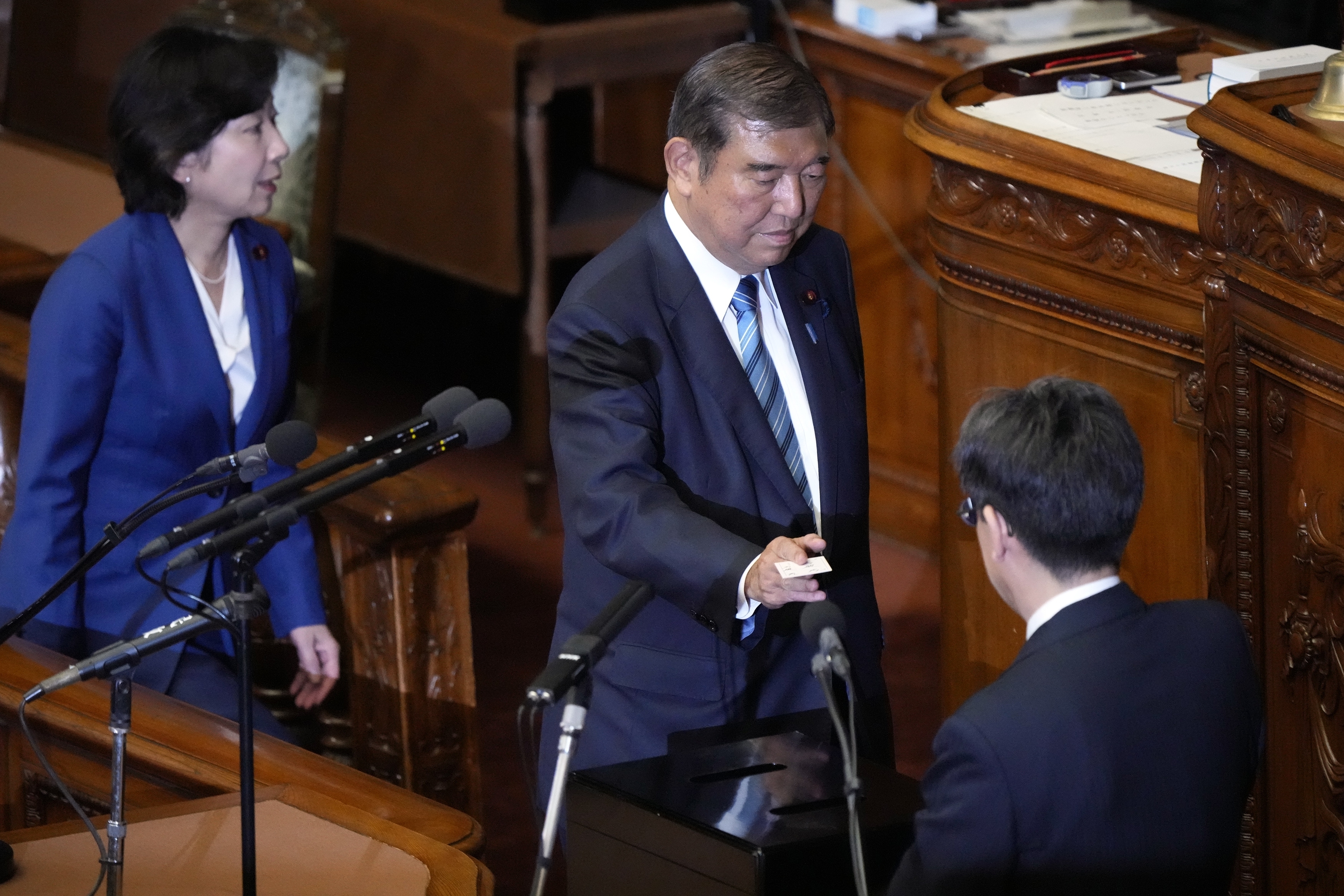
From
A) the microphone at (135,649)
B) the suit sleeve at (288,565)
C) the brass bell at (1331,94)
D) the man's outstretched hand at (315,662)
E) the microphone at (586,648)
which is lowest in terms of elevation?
the man's outstretched hand at (315,662)

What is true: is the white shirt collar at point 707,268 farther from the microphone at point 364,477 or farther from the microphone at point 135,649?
the microphone at point 135,649

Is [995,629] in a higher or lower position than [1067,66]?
lower

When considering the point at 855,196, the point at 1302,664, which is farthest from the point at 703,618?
the point at 855,196

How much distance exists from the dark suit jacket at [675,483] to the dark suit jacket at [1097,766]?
521mm

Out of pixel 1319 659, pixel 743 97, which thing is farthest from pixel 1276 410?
pixel 743 97

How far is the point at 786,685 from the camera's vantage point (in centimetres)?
248

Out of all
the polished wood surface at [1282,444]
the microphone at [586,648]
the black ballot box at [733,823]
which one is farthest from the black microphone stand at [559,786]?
the polished wood surface at [1282,444]

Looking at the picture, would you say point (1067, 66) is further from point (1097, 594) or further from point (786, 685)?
point (1097, 594)

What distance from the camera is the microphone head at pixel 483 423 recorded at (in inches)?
79.5

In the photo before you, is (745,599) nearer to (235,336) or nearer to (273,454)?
(273,454)

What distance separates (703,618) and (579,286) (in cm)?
48

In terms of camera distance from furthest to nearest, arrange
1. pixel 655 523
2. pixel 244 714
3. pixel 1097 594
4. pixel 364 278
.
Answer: pixel 364 278
pixel 655 523
pixel 244 714
pixel 1097 594

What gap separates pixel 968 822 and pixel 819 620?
0.25 m

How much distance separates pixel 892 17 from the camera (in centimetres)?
474
